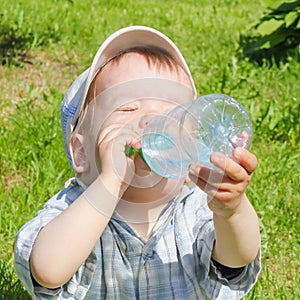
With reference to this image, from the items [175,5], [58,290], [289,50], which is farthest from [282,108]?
[175,5]

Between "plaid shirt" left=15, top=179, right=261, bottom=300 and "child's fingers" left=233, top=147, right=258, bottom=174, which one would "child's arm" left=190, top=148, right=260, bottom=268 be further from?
"plaid shirt" left=15, top=179, right=261, bottom=300

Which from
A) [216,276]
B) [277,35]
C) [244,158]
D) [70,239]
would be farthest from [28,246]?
[277,35]

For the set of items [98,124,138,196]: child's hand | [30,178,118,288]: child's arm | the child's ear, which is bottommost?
[30,178,118,288]: child's arm

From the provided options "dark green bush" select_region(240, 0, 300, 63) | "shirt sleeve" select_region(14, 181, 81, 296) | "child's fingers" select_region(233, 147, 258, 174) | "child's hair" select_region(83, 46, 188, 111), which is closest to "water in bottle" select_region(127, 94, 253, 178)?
"child's fingers" select_region(233, 147, 258, 174)

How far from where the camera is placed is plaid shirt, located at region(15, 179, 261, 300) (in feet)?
7.29

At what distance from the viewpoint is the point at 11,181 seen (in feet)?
12.5

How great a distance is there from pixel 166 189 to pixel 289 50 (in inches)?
159

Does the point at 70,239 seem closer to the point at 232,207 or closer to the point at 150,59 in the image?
the point at 232,207

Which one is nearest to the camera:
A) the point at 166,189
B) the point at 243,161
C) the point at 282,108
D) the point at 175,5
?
the point at 243,161

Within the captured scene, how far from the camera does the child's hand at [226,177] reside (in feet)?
5.81

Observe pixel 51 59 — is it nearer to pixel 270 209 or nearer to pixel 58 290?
pixel 270 209

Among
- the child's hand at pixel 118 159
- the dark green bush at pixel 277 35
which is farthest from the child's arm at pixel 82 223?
the dark green bush at pixel 277 35

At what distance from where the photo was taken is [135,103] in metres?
2.04

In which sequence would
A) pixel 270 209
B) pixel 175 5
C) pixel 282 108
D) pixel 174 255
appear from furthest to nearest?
1. pixel 175 5
2. pixel 282 108
3. pixel 270 209
4. pixel 174 255
